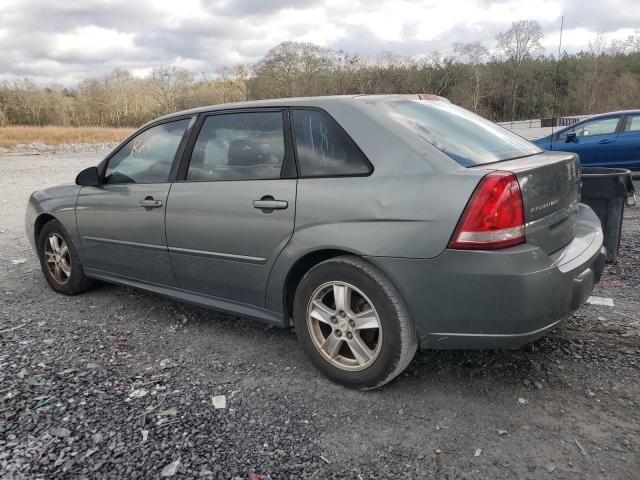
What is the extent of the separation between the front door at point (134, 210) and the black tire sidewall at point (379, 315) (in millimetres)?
1281

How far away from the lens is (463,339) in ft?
8.50

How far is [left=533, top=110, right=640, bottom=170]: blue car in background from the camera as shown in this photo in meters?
10.3

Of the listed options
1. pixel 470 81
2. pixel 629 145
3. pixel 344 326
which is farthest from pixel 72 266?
pixel 470 81

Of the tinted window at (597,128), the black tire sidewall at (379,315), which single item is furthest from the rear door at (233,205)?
the tinted window at (597,128)

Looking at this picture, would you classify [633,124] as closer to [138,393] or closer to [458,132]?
[458,132]

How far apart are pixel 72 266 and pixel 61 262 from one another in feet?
0.72

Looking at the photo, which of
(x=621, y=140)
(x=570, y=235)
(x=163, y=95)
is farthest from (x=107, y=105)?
(x=570, y=235)

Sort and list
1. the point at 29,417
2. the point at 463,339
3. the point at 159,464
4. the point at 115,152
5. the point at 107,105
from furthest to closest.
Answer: the point at 107,105, the point at 115,152, the point at 29,417, the point at 463,339, the point at 159,464

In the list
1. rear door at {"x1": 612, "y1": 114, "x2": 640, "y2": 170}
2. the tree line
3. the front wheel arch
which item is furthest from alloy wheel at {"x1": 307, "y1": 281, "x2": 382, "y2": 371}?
the tree line

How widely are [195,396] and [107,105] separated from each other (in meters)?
88.1

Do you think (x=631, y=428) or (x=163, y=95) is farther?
(x=163, y=95)

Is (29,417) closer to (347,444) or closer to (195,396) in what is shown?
(195,396)

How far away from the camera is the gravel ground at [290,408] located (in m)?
2.34

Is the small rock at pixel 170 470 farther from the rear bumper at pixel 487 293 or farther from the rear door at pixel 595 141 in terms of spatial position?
the rear door at pixel 595 141
